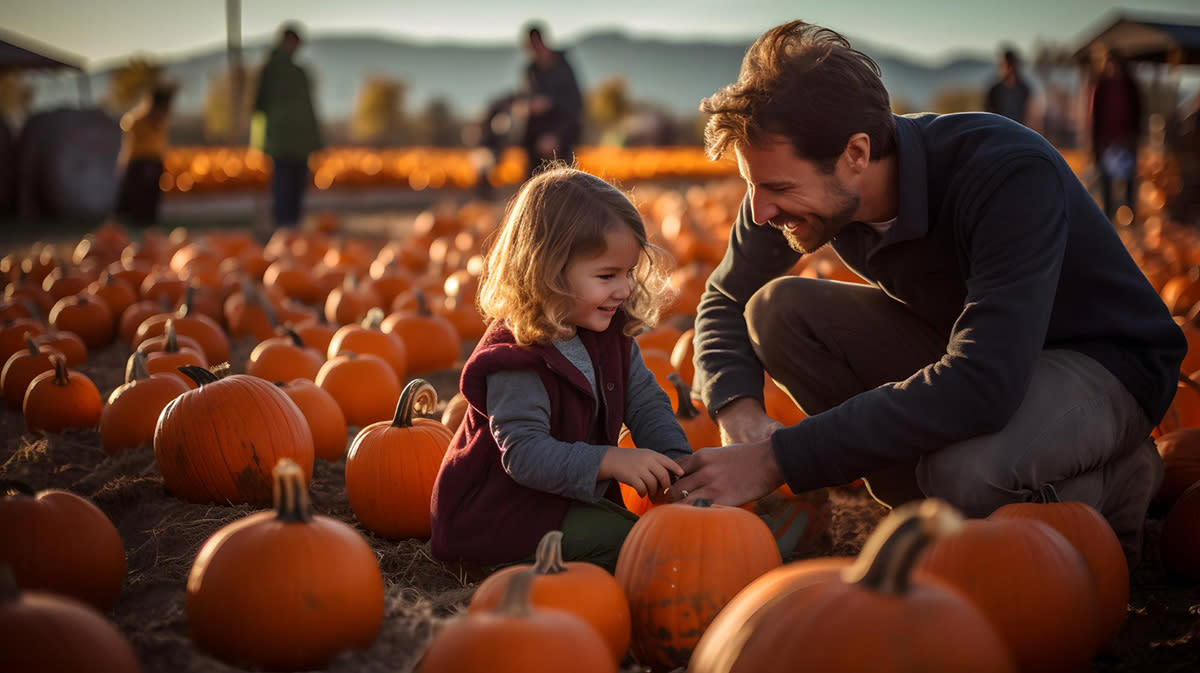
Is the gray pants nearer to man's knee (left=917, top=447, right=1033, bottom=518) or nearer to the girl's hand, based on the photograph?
man's knee (left=917, top=447, right=1033, bottom=518)

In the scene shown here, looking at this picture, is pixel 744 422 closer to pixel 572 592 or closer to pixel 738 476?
pixel 738 476

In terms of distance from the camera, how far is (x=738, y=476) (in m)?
2.41

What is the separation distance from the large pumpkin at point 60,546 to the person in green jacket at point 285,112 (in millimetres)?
8804

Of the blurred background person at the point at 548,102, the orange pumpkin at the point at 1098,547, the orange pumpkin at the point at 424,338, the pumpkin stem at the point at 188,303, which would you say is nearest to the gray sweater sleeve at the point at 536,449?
the orange pumpkin at the point at 1098,547

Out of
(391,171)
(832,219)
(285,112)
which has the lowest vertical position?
(391,171)

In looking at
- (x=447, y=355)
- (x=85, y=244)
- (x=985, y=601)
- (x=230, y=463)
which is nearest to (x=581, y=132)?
(x=85, y=244)

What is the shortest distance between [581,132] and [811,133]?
9.82 m

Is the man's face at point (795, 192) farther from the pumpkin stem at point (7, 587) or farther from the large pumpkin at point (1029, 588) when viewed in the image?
the pumpkin stem at point (7, 587)

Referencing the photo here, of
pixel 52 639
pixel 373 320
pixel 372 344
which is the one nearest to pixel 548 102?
pixel 373 320

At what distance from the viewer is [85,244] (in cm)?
814

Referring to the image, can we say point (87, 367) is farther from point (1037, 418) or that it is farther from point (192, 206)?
point (192, 206)

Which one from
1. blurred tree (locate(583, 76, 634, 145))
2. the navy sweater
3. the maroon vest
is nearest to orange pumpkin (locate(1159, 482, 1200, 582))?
the navy sweater

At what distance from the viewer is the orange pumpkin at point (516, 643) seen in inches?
63.2

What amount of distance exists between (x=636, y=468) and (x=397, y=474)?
861 millimetres
